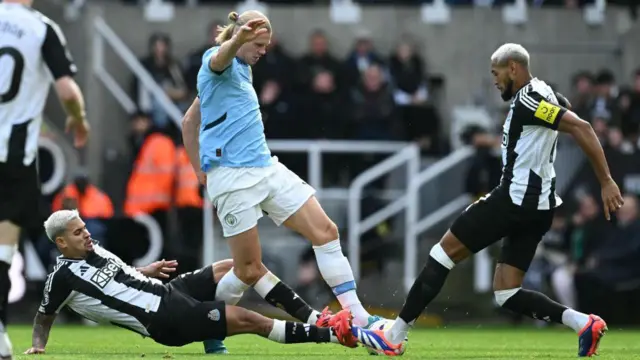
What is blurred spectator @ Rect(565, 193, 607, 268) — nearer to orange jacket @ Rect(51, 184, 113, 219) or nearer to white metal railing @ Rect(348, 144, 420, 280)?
white metal railing @ Rect(348, 144, 420, 280)

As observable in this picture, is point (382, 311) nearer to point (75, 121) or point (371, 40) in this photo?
point (371, 40)

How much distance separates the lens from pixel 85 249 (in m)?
9.52

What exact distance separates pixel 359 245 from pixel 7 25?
1010 centimetres

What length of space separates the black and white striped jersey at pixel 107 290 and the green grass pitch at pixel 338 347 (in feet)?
0.95

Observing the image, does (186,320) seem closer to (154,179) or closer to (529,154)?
(529,154)

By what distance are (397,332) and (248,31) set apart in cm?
229

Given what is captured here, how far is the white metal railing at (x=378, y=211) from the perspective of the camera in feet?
58.0

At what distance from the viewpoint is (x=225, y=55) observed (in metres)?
9.16

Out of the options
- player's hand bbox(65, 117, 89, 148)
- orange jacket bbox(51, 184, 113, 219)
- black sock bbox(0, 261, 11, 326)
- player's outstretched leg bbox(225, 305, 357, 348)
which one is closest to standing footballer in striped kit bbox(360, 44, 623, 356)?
player's outstretched leg bbox(225, 305, 357, 348)

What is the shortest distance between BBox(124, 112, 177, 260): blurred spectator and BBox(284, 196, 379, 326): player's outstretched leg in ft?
25.8

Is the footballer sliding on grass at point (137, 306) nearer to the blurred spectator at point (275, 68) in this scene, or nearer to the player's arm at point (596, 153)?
the player's arm at point (596, 153)

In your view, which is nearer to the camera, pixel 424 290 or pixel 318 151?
pixel 424 290

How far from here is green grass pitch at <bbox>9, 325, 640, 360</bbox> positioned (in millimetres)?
9867

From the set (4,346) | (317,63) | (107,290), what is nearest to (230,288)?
(107,290)
